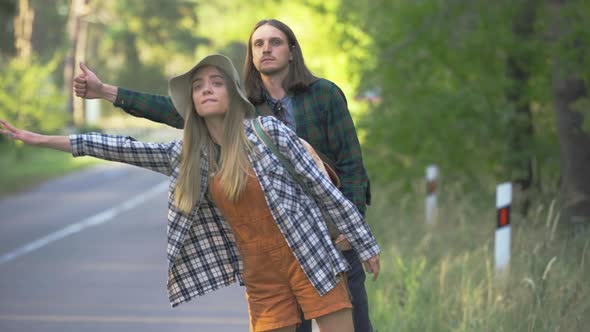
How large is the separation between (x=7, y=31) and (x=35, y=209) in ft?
73.5

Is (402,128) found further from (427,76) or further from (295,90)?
(295,90)

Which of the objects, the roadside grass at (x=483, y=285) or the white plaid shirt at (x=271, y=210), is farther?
the roadside grass at (x=483, y=285)

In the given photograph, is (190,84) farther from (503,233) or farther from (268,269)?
(503,233)

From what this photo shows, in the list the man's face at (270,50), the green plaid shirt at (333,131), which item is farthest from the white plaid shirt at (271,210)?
the man's face at (270,50)

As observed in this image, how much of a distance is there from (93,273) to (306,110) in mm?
7049

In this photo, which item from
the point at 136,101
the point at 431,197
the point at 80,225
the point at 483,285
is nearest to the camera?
the point at 136,101

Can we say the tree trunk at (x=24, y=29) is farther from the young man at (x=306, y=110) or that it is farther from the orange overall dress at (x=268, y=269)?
the orange overall dress at (x=268, y=269)

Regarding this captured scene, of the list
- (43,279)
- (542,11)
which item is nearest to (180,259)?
(43,279)

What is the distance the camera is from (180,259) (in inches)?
160

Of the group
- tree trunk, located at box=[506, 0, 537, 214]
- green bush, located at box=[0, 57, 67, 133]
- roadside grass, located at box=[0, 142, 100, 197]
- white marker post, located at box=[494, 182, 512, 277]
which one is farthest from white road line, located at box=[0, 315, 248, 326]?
green bush, located at box=[0, 57, 67, 133]

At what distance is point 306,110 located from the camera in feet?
14.3

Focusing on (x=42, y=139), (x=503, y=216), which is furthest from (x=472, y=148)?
(x=42, y=139)

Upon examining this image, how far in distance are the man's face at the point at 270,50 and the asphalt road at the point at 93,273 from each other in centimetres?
390

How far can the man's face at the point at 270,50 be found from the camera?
4.32 metres
